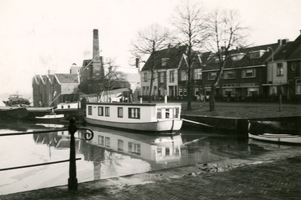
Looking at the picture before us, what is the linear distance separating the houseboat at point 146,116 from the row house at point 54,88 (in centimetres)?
3018

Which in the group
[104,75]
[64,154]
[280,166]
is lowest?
[64,154]

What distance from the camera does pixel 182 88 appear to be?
51531 mm

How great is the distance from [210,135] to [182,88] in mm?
29573

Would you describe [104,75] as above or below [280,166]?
above

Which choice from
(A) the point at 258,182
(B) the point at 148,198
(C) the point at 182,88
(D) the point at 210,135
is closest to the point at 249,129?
(D) the point at 210,135

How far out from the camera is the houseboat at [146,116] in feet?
75.0

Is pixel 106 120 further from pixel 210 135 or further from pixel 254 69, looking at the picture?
pixel 254 69

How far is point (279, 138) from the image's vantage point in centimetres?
1661

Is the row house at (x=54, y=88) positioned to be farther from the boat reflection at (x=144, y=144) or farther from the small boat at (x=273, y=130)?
the small boat at (x=273, y=130)

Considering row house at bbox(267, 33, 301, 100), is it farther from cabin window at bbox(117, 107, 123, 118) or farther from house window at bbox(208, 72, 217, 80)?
cabin window at bbox(117, 107, 123, 118)

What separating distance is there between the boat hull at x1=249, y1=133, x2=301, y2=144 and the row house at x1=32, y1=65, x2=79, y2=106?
4179cm

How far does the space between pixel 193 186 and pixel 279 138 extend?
12930 mm

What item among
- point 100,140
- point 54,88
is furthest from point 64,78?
point 100,140

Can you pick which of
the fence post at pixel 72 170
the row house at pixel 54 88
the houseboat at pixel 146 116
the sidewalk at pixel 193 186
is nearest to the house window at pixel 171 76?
the row house at pixel 54 88
